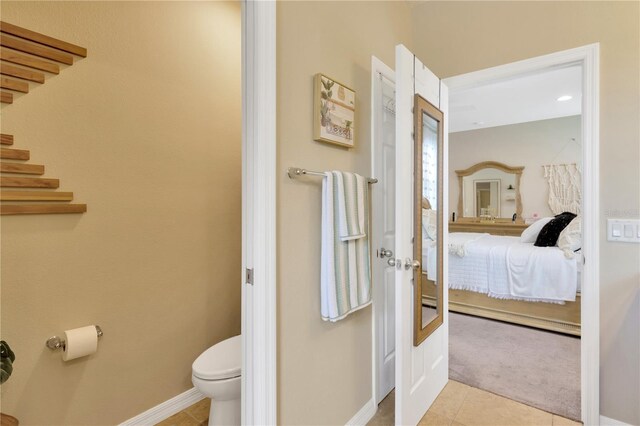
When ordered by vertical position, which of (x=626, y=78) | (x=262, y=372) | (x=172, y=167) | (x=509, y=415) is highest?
(x=626, y=78)

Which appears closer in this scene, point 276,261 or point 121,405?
point 276,261

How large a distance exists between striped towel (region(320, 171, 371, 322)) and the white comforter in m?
2.55

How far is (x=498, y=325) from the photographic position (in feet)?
11.2

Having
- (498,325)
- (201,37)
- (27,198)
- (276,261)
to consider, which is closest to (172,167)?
(27,198)

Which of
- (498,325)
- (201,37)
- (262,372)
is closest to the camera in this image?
(262,372)

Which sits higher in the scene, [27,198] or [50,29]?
[50,29]

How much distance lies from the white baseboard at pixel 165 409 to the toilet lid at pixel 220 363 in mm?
463

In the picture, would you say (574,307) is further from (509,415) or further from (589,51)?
(589,51)

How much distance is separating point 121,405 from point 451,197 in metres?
6.30

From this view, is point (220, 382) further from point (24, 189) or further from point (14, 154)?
point (14, 154)

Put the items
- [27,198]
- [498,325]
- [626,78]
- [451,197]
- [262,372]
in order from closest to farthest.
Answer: [262,372]
[27,198]
[626,78]
[498,325]
[451,197]

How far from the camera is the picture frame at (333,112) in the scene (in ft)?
4.84

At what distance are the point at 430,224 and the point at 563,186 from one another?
4922 mm

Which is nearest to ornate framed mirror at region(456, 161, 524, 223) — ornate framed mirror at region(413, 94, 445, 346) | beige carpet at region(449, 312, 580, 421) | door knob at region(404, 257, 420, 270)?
beige carpet at region(449, 312, 580, 421)
